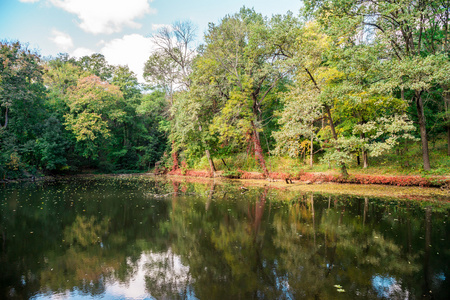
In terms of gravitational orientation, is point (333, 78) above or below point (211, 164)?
above

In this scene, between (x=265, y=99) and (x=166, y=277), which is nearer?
(x=166, y=277)

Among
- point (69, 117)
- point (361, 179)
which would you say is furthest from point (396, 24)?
point (69, 117)

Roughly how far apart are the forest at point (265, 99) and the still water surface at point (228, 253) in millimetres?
8553

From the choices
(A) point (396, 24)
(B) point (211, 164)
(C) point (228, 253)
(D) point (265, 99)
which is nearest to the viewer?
(C) point (228, 253)

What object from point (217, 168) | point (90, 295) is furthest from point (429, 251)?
point (217, 168)

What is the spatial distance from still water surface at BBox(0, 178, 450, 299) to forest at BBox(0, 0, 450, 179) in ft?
28.1

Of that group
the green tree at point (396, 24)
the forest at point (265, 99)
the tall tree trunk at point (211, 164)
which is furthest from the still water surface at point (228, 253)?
the tall tree trunk at point (211, 164)

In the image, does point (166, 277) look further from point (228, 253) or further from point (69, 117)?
point (69, 117)

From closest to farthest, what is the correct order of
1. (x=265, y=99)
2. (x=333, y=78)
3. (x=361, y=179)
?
(x=361, y=179)
(x=333, y=78)
(x=265, y=99)

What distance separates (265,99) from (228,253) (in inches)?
889

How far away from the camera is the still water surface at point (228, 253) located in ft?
14.2

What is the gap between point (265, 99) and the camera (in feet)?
87.9

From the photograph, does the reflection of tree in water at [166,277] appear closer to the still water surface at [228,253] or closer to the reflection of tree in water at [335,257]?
the still water surface at [228,253]

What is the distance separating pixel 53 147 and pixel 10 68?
338 inches
